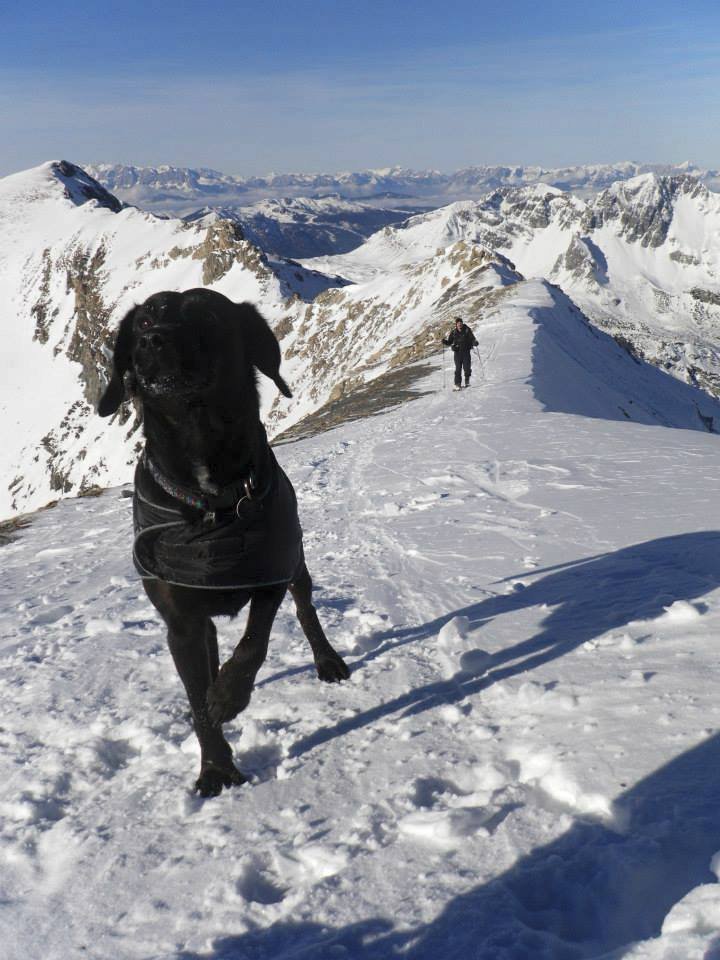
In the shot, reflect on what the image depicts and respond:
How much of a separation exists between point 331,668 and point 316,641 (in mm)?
205

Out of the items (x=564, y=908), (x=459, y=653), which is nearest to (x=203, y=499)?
(x=459, y=653)

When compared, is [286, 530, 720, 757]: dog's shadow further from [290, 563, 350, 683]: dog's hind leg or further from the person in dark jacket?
the person in dark jacket

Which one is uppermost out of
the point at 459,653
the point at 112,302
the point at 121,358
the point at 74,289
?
the point at 121,358

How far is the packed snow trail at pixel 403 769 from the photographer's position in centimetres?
259

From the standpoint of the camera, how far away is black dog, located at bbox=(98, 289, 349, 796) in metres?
3.61

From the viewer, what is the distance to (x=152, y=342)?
3.54 meters

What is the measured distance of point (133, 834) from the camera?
3271 mm

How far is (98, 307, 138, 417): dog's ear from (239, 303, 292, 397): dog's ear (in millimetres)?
634

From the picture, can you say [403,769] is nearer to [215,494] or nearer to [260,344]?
[215,494]

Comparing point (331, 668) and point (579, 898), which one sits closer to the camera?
point (579, 898)

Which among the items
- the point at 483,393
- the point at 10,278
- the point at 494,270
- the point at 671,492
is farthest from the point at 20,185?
the point at 671,492

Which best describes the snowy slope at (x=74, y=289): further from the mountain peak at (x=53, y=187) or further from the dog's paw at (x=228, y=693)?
the dog's paw at (x=228, y=693)

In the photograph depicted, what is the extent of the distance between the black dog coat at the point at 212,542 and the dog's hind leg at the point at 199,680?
156mm

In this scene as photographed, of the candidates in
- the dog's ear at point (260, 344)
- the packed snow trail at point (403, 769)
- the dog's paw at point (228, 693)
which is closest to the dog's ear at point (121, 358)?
the dog's ear at point (260, 344)
